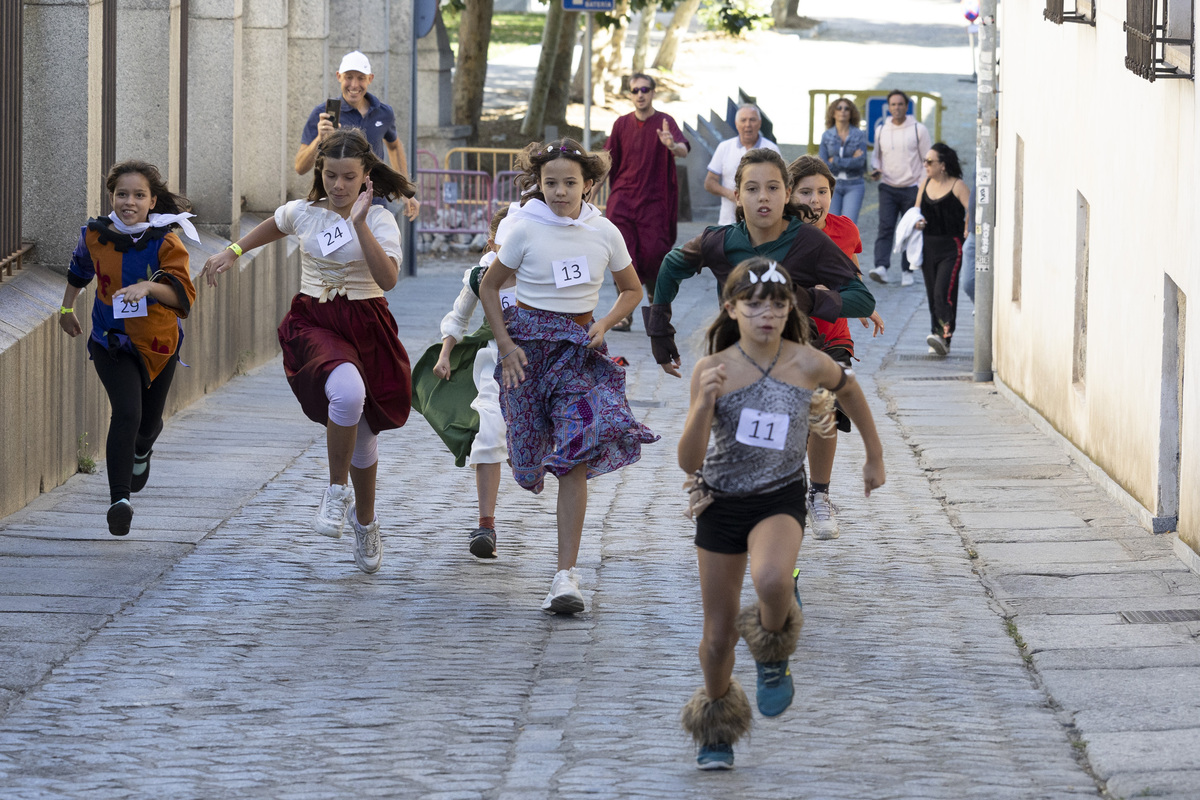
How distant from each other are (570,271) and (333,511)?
4.65 ft

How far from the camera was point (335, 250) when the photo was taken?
23.7ft

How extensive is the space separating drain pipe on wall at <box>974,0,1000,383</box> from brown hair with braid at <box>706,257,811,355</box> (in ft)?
28.8

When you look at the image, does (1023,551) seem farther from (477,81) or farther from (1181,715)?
(477,81)

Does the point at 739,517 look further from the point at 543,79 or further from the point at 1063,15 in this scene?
the point at 543,79

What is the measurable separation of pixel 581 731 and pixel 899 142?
46.5 feet

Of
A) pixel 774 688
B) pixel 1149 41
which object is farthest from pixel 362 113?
pixel 774 688

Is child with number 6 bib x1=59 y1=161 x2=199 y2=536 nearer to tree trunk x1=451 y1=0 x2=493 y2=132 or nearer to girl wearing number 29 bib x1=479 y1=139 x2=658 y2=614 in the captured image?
girl wearing number 29 bib x1=479 y1=139 x2=658 y2=614

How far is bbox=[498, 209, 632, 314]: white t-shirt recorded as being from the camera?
6.86 m

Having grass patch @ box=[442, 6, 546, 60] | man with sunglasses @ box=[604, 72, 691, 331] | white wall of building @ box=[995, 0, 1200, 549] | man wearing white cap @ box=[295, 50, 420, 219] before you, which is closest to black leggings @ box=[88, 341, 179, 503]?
white wall of building @ box=[995, 0, 1200, 549]

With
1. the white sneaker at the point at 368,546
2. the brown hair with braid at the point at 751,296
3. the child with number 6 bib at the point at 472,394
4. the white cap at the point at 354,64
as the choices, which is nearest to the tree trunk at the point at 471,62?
the white cap at the point at 354,64

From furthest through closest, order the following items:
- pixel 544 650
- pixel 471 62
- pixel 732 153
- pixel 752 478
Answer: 1. pixel 471 62
2. pixel 732 153
3. pixel 544 650
4. pixel 752 478

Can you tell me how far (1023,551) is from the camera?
8.09 meters

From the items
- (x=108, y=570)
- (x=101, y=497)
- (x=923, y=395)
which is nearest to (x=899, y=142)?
(x=923, y=395)

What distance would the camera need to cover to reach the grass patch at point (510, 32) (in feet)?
158
